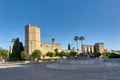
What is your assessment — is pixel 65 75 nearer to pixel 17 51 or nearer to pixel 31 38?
pixel 17 51

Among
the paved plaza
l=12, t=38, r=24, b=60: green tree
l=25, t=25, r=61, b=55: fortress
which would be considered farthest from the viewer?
l=25, t=25, r=61, b=55: fortress

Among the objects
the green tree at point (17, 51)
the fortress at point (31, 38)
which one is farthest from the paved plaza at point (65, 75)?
the fortress at point (31, 38)

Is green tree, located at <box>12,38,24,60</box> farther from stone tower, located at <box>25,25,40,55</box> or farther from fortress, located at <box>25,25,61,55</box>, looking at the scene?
stone tower, located at <box>25,25,40,55</box>

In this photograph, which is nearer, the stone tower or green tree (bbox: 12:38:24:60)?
green tree (bbox: 12:38:24:60)

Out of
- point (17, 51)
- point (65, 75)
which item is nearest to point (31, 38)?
point (17, 51)

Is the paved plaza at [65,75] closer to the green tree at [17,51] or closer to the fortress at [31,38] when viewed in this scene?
the green tree at [17,51]

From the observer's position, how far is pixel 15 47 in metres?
64.8

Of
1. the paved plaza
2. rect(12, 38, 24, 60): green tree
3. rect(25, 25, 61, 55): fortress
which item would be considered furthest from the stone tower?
the paved plaza

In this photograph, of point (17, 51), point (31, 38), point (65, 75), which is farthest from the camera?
point (31, 38)

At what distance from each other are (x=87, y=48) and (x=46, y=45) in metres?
40.8

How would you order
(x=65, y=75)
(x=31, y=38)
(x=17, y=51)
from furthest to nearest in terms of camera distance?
(x=31, y=38) → (x=17, y=51) → (x=65, y=75)

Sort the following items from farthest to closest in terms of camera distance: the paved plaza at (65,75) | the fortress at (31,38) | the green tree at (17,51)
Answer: the fortress at (31,38) < the green tree at (17,51) < the paved plaza at (65,75)

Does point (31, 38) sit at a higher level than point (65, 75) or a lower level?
higher

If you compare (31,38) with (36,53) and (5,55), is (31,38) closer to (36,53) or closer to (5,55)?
(36,53)
